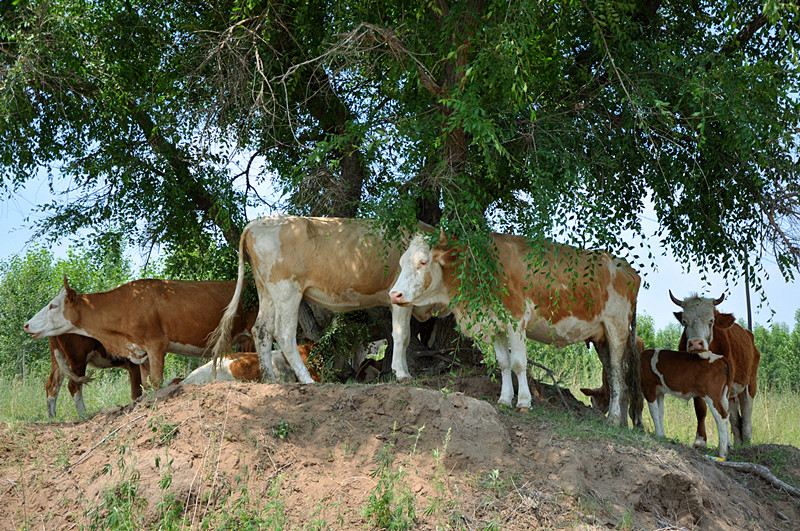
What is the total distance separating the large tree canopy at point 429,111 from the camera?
985 cm

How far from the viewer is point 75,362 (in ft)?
43.2

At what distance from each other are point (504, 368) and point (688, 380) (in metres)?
3.23

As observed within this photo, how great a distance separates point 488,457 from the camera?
7.52 metres

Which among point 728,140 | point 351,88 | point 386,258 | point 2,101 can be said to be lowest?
point 386,258

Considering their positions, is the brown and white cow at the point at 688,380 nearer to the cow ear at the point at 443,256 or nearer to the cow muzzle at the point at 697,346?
the cow muzzle at the point at 697,346

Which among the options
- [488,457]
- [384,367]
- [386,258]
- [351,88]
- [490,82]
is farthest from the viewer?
[351,88]

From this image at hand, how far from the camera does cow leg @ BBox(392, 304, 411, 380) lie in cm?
1051

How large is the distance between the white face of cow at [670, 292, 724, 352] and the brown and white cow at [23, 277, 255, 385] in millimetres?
6800

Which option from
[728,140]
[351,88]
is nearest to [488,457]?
[728,140]

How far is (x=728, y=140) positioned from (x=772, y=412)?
34.9 ft

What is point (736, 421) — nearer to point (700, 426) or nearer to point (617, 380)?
point (700, 426)

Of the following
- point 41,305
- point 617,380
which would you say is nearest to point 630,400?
point 617,380

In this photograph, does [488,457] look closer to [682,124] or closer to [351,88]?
[682,124]

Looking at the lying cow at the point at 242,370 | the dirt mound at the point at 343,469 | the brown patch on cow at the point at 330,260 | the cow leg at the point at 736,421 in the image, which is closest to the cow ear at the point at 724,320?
the cow leg at the point at 736,421
